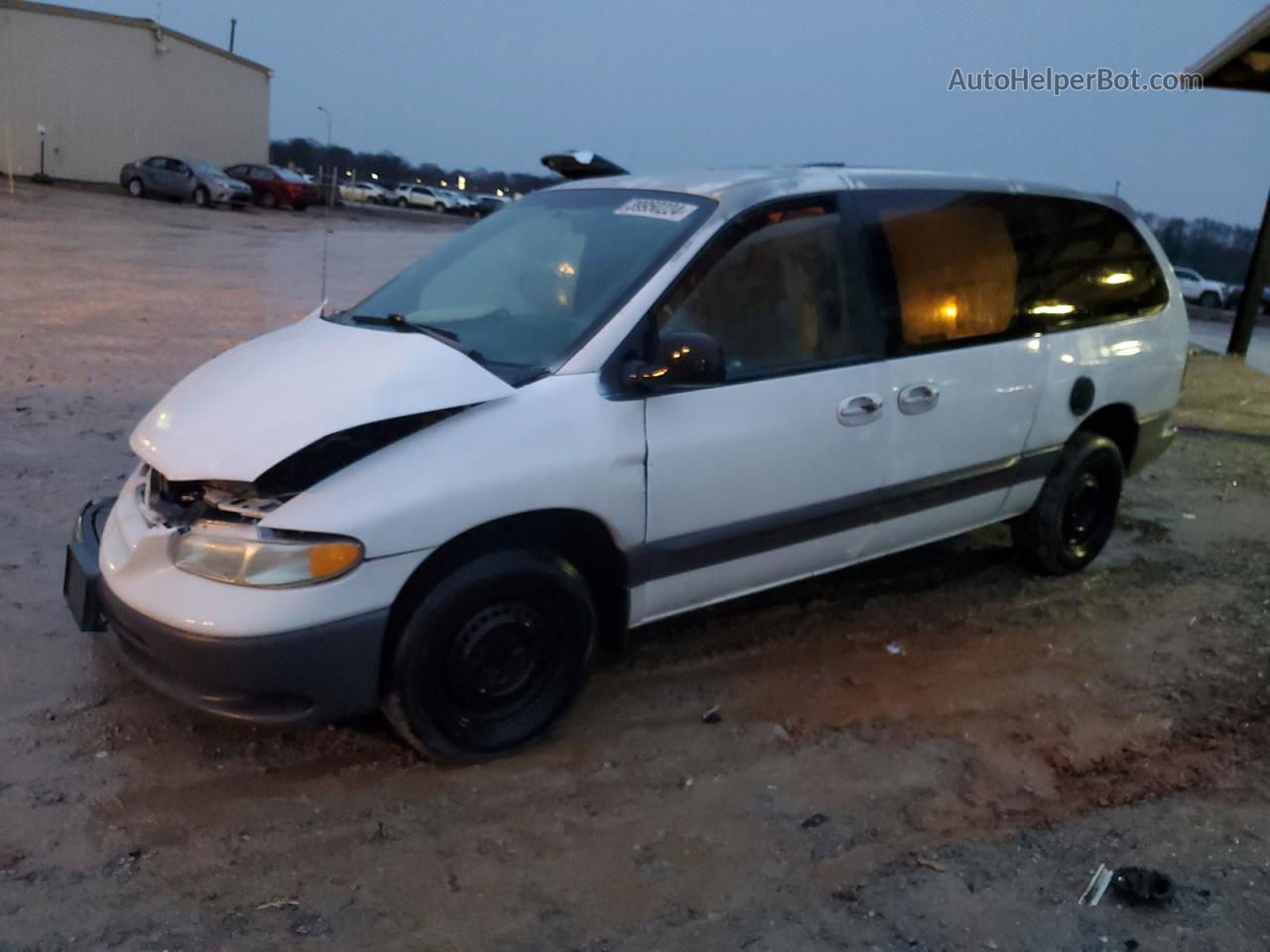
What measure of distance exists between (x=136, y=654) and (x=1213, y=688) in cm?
416

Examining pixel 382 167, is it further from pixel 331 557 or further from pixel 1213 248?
pixel 331 557

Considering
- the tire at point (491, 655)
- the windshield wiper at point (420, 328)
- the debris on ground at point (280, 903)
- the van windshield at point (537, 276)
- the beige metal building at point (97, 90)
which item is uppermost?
the beige metal building at point (97, 90)

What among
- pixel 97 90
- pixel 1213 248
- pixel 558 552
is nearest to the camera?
pixel 558 552

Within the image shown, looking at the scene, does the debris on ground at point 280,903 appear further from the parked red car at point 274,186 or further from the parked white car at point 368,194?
the parked white car at point 368,194

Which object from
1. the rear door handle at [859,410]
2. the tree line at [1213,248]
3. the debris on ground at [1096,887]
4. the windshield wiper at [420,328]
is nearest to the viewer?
the debris on ground at [1096,887]

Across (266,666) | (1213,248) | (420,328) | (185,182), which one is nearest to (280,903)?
(266,666)

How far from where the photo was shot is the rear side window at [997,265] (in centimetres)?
448

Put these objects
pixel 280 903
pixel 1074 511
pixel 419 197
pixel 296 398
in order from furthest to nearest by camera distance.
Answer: pixel 419 197
pixel 1074 511
pixel 296 398
pixel 280 903

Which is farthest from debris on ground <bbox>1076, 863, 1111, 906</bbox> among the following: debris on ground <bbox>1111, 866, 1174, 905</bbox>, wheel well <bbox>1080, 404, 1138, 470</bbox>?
wheel well <bbox>1080, 404, 1138, 470</bbox>

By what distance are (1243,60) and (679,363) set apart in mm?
13271

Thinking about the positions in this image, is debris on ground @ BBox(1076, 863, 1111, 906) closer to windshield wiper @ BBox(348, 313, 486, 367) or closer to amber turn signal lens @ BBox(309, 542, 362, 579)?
amber turn signal lens @ BBox(309, 542, 362, 579)

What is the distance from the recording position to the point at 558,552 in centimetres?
377

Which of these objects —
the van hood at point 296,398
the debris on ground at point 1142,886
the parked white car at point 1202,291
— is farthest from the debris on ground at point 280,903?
the parked white car at point 1202,291

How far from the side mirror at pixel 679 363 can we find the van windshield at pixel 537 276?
9.2 inches
